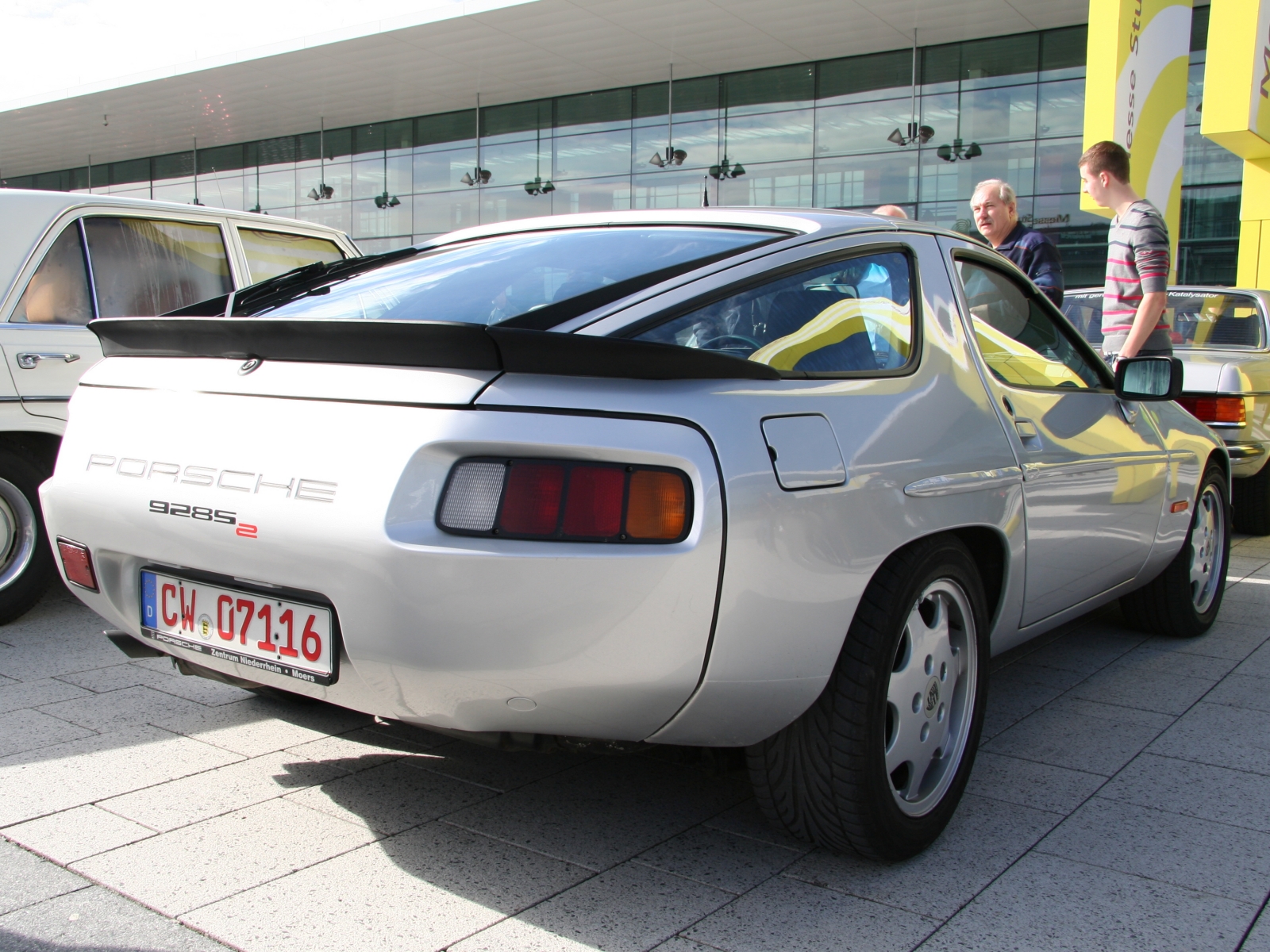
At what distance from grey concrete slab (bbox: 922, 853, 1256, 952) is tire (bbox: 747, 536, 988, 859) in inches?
8.9

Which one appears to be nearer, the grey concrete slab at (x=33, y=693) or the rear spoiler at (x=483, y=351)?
the rear spoiler at (x=483, y=351)

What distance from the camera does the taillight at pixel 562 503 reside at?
191 cm

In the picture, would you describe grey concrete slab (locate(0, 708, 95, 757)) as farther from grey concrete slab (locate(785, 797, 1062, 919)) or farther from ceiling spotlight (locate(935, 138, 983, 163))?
ceiling spotlight (locate(935, 138, 983, 163))

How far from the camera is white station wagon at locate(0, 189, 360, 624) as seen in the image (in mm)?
4543

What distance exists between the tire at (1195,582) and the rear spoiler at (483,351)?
2.89 m

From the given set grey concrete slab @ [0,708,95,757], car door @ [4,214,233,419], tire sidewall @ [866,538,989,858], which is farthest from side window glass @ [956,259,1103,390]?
car door @ [4,214,233,419]

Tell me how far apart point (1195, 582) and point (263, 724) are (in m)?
3.65

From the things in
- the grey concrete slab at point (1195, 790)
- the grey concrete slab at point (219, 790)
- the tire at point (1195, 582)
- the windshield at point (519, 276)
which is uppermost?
the windshield at point (519, 276)

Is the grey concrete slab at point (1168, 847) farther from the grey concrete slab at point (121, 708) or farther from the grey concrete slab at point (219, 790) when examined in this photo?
the grey concrete slab at point (121, 708)

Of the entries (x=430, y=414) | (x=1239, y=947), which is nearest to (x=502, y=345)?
(x=430, y=414)

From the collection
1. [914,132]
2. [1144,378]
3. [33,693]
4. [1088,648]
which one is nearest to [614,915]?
[33,693]

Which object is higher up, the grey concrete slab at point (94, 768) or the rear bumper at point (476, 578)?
the rear bumper at point (476, 578)

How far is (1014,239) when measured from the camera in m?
5.22

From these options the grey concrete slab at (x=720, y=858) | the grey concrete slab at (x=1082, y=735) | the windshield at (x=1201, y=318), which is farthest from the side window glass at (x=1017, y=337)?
the windshield at (x=1201, y=318)
